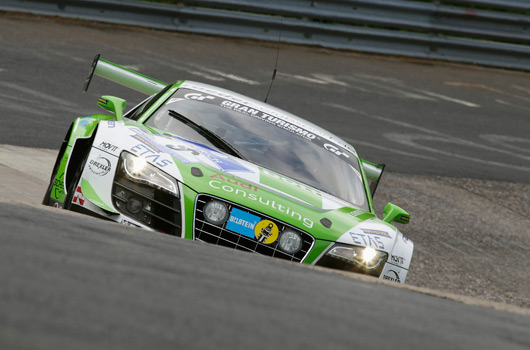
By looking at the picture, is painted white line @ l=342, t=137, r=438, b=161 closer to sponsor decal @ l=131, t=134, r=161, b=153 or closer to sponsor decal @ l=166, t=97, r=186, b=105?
sponsor decal @ l=166, t=97, r=186, b=105

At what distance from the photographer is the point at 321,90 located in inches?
591

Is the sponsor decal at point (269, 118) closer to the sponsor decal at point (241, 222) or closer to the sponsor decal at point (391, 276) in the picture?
the sponsor decal at point (391, 276)

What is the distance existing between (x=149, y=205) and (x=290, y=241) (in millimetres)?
763

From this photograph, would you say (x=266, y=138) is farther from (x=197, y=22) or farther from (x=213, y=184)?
(x=197, y=22)

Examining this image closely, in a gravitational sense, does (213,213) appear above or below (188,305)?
below

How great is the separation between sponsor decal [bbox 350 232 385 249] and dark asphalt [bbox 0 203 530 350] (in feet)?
4.87

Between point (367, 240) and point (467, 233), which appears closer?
point (367, 240)

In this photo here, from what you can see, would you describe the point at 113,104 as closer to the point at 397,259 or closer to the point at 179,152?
the point at 179,152

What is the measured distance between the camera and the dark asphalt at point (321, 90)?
1167cm

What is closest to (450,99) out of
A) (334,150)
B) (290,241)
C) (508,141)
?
(508,141)

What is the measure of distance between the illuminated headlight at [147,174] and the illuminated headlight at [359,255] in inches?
36.1

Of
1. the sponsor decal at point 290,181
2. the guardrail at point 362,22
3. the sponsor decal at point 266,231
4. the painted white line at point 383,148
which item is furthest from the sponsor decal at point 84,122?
the guardrail at point 362,22

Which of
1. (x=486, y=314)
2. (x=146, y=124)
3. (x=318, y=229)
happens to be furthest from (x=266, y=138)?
(x=486, y=314)

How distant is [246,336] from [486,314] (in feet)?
5.70
